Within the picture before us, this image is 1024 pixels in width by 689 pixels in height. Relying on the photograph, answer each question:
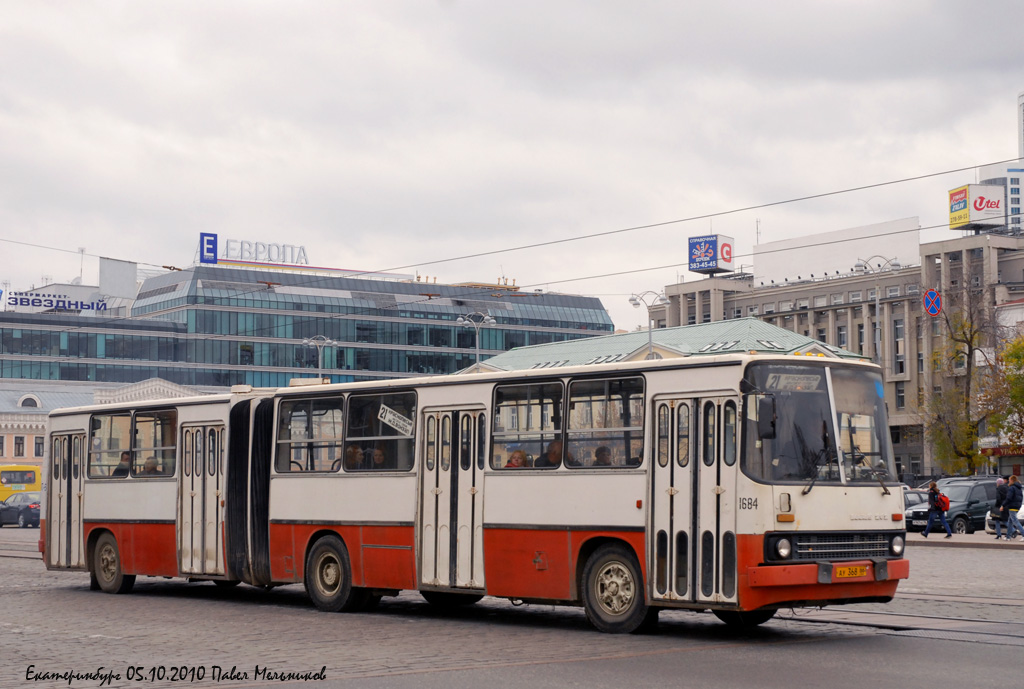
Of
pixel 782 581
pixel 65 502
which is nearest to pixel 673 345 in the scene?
pixel 65 502

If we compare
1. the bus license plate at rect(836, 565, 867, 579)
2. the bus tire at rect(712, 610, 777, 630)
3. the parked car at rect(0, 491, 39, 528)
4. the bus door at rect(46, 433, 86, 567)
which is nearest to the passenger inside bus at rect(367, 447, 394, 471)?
the bus tire at rect(712, 610, 777, 630)

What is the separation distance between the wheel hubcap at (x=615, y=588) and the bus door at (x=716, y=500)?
3.05 ft

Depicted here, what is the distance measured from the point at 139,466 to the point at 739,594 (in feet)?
36.3

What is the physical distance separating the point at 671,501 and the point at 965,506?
3017 centimetres

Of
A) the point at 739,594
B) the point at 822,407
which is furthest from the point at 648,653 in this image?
the point at 822,407

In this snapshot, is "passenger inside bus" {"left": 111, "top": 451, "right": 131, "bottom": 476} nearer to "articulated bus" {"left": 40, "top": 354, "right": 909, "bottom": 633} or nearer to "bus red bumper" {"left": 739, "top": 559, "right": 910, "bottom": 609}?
"articulated bus" {"left": 40, "top": 354, "right": 909, "bottom": 633}

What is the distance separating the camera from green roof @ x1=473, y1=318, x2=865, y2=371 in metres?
75.5

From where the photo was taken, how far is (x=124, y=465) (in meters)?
21.1

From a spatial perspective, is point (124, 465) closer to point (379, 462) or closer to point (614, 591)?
point (379, 462)

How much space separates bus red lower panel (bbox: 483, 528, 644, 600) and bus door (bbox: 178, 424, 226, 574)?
208 inches

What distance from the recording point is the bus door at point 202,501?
63.3 feet

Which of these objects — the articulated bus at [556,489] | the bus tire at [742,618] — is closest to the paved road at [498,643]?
the bus tire at [742,618]

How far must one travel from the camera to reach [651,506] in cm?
1403

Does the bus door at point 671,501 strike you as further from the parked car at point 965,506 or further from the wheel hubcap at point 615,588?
the parked car at point 965,506
